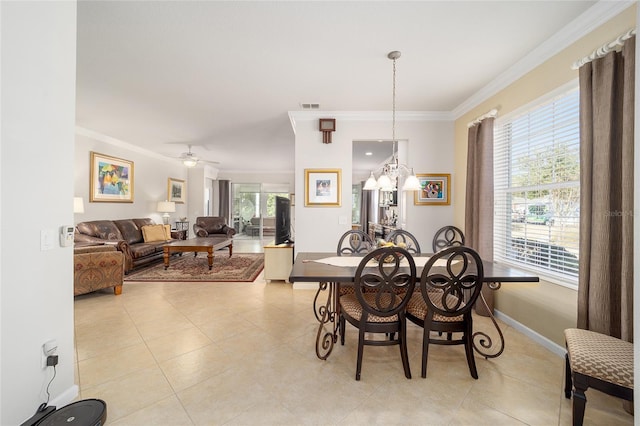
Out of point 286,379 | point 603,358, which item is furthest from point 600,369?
point 286,379

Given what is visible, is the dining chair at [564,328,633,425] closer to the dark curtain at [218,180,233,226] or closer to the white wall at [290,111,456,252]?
the white wall at [290,111,456,252]

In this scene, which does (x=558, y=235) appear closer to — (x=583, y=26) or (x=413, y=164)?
(x=583, y=26)

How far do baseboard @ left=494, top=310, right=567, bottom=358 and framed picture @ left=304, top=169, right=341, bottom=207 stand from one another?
7.98 feet

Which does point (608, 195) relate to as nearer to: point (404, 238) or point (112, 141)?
point (404, 238)

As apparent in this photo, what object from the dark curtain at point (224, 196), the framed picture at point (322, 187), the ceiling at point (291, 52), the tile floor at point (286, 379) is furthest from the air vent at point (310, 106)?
the dark curtain at point (224, 196)

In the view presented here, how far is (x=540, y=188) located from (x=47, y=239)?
3.77 meters

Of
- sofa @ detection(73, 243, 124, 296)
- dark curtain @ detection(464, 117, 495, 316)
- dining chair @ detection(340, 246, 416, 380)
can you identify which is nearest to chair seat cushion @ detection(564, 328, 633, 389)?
dining chair @ detection(340, 246, 416, 380)

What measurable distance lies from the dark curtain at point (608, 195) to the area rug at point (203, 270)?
4.07 meters

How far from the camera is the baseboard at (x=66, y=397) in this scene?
1.51 meters

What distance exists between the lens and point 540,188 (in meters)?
2.45

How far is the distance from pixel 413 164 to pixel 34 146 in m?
3.90

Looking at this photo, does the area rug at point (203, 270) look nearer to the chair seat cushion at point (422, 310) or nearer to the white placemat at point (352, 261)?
the white placemat at point (352, 261)

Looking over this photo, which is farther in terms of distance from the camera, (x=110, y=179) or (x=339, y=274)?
(x=110, y=179)

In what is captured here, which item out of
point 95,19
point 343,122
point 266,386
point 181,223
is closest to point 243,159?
point 181,223
